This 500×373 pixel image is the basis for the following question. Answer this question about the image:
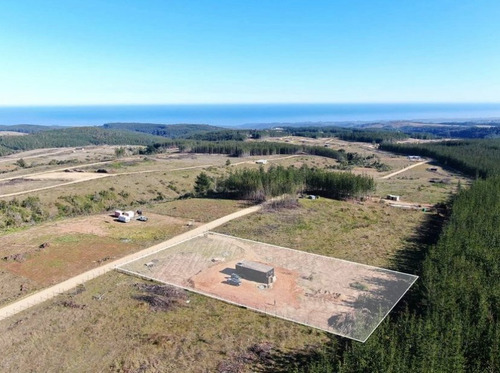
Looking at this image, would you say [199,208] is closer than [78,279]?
No

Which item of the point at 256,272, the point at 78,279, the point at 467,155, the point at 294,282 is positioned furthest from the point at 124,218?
the point at 467,155

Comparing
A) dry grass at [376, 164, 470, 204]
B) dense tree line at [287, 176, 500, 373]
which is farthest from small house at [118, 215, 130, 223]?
dry grass at [376, 164, 470, 204]

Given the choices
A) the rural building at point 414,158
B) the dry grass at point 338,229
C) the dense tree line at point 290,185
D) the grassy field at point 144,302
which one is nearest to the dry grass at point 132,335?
the grassy field at point 144,302

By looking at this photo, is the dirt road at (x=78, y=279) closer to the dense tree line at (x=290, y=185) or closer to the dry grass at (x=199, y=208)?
the dry grass at (x=199, y=208)

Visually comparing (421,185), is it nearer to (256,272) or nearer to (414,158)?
(414,158)

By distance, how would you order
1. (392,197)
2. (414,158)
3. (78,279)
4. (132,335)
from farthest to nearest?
(414,158) < (392,197) < (78,279) < (132,335)

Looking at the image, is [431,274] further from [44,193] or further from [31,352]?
[44,193]

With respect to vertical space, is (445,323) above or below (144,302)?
above
